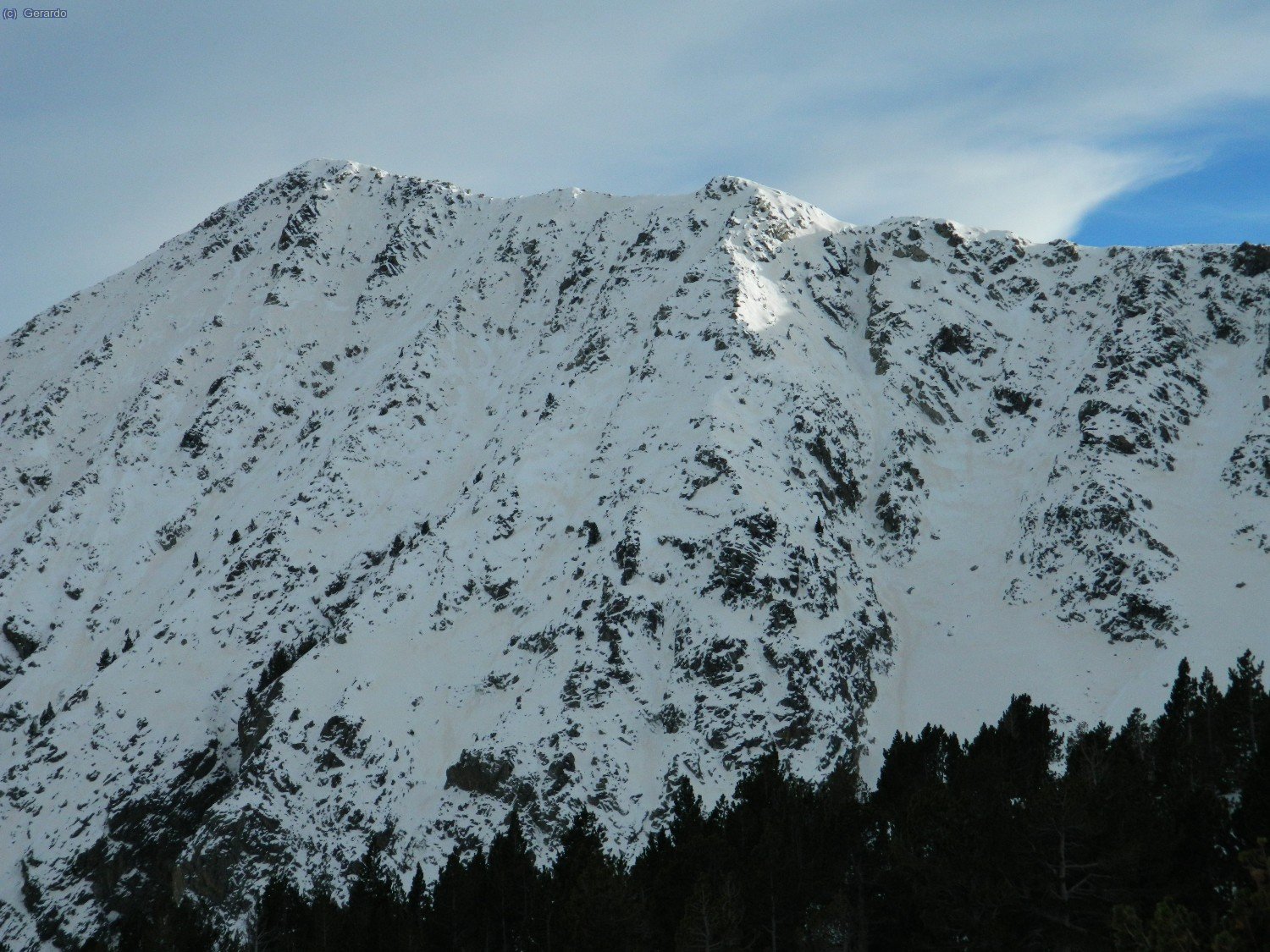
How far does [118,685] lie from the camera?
7606 centimetres

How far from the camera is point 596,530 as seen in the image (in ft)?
242

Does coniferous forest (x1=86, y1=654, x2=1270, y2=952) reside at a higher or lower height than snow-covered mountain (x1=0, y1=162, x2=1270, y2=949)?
lower

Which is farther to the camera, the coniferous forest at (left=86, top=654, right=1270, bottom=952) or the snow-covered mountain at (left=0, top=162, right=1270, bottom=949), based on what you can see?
the snow-covered mountain at (left=0, top=162, right=1270, bottom=949)

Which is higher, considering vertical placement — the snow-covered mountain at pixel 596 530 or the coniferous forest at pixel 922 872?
the snow-covered mountain at pixel 596 530

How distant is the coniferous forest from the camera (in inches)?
959

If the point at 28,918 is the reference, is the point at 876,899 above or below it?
above

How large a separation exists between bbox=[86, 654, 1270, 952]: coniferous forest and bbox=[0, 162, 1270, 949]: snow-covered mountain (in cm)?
1482

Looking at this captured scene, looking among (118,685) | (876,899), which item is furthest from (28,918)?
(876,899)

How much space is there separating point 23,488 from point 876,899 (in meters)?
116

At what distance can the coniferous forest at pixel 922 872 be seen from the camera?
24.4 m

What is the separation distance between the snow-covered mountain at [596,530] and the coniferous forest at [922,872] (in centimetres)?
1482

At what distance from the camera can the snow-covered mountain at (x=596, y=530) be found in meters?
62.8

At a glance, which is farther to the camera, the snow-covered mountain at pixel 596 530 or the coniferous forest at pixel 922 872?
the snow-covered mountain at pixel 596 530

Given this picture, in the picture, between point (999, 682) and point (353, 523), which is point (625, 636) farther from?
point (353, 523)
